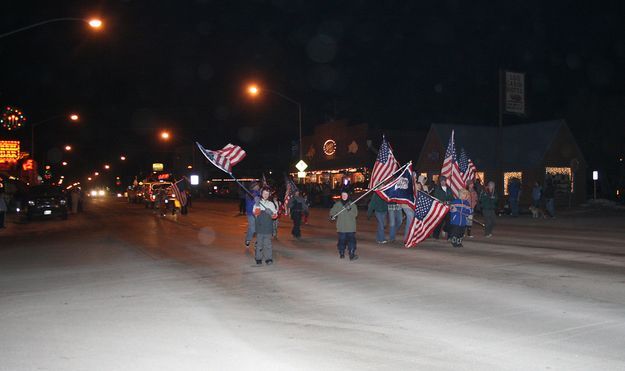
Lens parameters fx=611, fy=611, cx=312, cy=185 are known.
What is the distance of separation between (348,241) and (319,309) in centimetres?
517

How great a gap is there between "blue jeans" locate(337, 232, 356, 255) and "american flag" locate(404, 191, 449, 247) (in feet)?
8.56

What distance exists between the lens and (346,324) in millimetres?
7551

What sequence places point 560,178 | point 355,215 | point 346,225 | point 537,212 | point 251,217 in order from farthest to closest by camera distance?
1. point 560,178
2. point 537,212
3. point 251,217
4. point 355,215
5. point 346,225

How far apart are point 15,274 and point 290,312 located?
685cm

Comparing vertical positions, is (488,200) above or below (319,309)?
above

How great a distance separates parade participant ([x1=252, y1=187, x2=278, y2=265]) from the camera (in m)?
12.4

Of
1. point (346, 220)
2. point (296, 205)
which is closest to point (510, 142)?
point (296, 205)

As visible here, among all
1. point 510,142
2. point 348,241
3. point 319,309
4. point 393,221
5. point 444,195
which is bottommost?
point 319,309

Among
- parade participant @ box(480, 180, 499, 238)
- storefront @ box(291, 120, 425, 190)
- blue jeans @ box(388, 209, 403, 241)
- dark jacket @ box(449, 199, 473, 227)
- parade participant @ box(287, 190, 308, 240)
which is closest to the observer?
dark jacket @ box(449, 199, 473, 227)

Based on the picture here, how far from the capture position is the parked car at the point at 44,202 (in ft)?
102

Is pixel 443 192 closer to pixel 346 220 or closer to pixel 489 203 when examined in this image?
pixel 489 203

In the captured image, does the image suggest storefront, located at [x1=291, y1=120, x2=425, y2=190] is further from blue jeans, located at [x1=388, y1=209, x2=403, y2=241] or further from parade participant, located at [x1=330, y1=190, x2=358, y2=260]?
parade participant, located at [x1=330, y1=190, x2=358, y2=260]

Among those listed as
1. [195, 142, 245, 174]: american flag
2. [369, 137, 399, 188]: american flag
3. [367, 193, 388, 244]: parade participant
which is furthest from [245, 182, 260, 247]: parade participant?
[369, 137, 399, 188]: american flag

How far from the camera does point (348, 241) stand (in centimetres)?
1355
